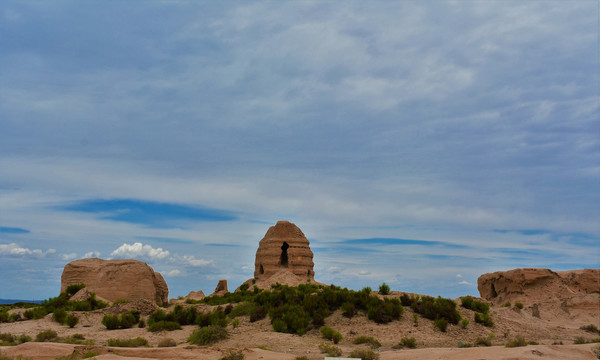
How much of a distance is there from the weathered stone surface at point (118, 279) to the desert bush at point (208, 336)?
38.8 feet

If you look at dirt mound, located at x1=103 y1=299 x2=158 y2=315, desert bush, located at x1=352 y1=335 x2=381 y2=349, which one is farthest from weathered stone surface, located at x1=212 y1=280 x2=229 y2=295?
desert bush, located at x1=352 y1=335 x2=381 y2=349

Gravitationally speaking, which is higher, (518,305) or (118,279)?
(118,279)

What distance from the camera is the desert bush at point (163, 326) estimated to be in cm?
1711

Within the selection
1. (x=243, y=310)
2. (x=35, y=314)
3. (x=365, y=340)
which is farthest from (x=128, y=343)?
(x=35, y=314)

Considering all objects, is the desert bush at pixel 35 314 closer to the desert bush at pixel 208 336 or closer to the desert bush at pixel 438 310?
the desert bush at pixel 208 336

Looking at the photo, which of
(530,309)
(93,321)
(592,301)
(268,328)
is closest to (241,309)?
(268,328)

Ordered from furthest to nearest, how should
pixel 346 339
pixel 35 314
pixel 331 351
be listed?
pixel 35 314 < pixel 346 339 < pixel 331 351

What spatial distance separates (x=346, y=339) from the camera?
50.4 ft

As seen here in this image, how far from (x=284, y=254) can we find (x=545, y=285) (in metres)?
24.9

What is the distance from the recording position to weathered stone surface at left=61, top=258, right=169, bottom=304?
2525 cm

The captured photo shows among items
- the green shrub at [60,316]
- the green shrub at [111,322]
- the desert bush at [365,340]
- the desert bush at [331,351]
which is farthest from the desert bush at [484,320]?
the green shrub at [60,316]

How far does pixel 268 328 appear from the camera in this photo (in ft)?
55.6

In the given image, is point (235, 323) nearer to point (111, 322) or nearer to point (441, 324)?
point (111, 322)

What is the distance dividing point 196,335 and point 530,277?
24325 millimetres
